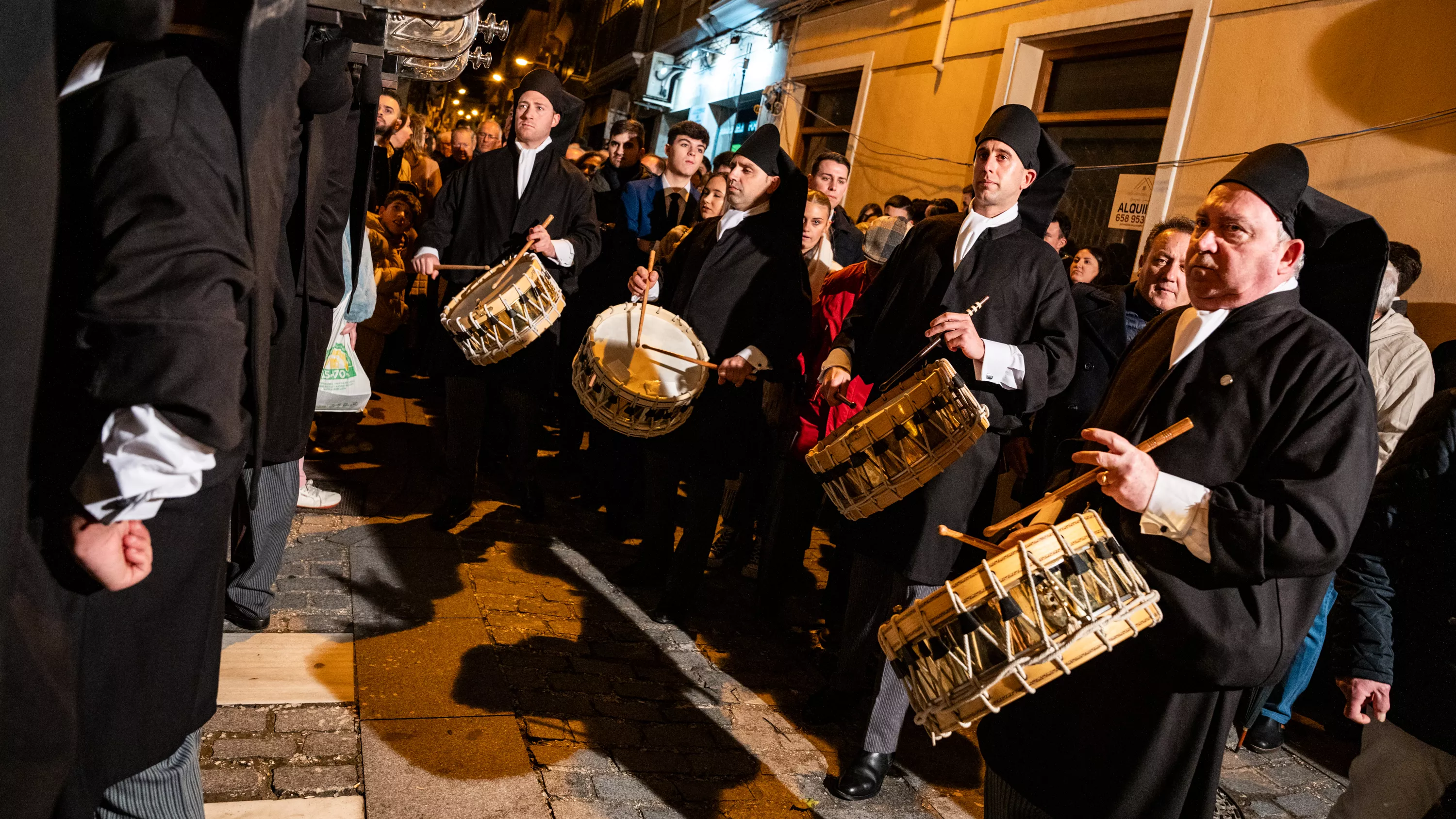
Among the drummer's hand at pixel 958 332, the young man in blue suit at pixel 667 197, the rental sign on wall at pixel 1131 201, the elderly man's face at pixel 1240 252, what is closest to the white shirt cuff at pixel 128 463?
the elderly man's face at pixel 1240 252

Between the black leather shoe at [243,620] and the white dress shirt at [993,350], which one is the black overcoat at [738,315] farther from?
the black leather shoe at [243,620]

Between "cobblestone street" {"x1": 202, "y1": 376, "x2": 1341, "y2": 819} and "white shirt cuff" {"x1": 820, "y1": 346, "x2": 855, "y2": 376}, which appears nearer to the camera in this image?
"cobblestone street" {"x1": 202, "y1": 376, "x2": 1341, "y2": 819}

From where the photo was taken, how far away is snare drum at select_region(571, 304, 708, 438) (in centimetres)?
428

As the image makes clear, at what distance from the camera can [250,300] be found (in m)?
1.85

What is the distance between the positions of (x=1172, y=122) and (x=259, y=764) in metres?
7.48

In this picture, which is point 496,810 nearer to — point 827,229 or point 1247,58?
point 827,229

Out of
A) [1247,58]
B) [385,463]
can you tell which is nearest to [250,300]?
[385,463]

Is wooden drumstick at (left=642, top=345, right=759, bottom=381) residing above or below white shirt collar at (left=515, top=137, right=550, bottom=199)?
below

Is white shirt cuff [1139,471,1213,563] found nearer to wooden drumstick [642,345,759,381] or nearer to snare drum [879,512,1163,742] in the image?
snare drum [879,512,1163,742]

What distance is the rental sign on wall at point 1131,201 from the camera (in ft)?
25.7

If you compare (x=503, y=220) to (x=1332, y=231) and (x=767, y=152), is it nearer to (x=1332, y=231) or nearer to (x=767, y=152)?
(x=767, y=152)

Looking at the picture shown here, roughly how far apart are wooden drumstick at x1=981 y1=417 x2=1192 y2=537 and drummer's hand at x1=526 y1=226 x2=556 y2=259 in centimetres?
339

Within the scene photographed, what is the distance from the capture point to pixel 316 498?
213 inches

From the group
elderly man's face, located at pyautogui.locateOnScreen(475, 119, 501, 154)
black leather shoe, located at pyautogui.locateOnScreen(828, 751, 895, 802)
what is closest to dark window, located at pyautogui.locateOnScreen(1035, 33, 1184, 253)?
elderly man's face, located at pyautogui.locateOnScreen(475, 119, 501, 154)
